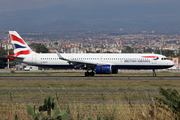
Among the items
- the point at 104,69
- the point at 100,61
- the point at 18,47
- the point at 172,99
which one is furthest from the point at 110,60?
the point at 172,99

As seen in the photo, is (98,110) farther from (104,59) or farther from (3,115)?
(104,59)

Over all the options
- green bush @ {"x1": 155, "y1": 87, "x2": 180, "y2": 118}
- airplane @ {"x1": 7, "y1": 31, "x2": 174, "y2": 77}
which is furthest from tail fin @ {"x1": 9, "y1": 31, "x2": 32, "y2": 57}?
green bush @ {"x1": 155, "y1": 87, "x2": 180, "y2": 118}

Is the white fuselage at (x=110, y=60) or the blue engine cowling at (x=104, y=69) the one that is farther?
the white fuselage at (x=110, y=60)

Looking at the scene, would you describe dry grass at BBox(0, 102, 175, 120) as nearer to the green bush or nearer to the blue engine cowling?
the green bush

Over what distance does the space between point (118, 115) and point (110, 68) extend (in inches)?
1080

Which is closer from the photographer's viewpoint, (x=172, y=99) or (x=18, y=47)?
(x=172, y=99)

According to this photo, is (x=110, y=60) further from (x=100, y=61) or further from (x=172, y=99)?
(x=172, y=99)

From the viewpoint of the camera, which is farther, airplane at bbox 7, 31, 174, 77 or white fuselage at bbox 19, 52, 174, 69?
white fuselage at bbox 19, 52, 174, 69

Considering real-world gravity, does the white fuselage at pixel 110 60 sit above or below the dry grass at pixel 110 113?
above

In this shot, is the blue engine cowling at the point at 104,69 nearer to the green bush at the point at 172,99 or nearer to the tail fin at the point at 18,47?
the tail fin at the point at 18,47

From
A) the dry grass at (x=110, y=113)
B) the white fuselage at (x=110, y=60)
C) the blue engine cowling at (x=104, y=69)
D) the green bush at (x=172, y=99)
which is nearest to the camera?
the green bush at (x=172, y=99)

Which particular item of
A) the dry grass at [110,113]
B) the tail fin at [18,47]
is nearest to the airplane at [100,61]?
the tail fin at [18,47]

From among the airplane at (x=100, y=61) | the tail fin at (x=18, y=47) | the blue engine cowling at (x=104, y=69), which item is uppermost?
the tail fin at (x=18, y=47)

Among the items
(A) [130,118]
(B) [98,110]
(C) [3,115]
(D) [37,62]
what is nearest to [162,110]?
(A) [130,118]
